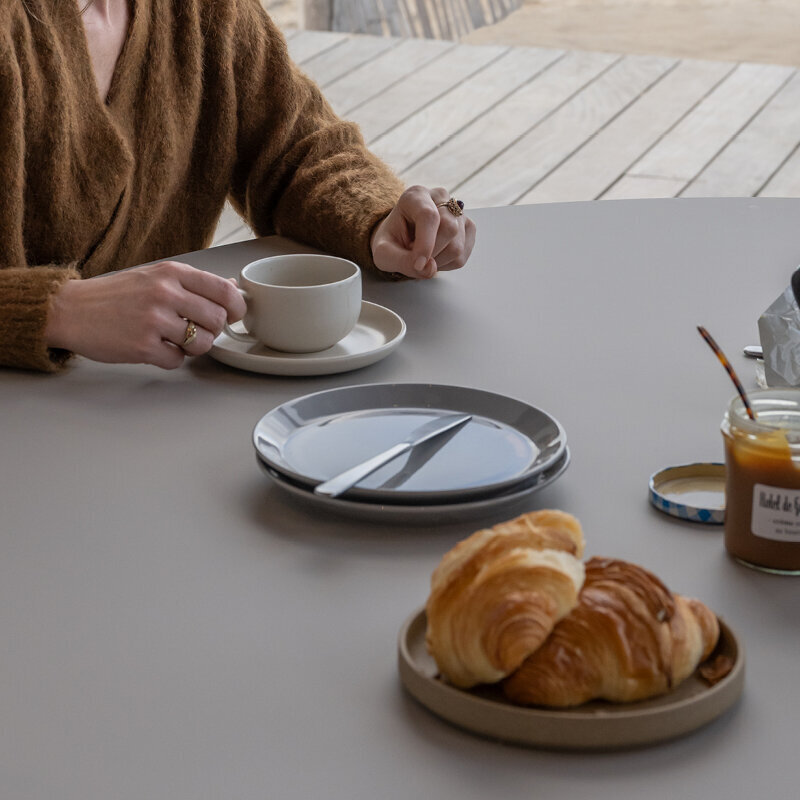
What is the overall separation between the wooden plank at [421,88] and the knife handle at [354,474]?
2910mm

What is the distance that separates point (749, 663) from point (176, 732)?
27cm

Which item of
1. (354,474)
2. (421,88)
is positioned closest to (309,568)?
(354,474)

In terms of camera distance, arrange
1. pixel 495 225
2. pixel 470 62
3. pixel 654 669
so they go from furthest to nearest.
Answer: pixel 470 62, pixel 495 225, pixel 654 669

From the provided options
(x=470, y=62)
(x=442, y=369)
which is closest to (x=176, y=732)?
(x=442, y=369)

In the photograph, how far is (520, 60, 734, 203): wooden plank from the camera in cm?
324

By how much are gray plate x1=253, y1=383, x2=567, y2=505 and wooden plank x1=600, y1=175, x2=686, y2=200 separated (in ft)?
7.88

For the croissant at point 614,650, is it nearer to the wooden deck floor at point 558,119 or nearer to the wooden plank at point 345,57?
the wooden deck floor at point 558,119

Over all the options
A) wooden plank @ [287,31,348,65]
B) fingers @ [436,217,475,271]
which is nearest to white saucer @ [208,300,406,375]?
fingers @ [436,217,475,271]

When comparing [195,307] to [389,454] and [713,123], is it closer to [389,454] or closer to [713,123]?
[389,454]

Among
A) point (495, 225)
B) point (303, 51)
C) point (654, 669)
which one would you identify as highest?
point (654, 669)

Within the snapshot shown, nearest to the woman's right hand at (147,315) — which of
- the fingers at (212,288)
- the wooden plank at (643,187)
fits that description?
the fingers at (212,288)

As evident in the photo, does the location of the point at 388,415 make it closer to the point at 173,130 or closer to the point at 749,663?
the point at 749,663

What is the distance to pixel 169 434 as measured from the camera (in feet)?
2.83

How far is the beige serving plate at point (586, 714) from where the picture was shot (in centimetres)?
52
